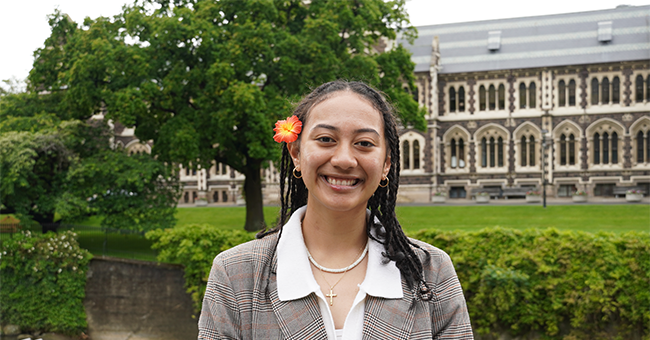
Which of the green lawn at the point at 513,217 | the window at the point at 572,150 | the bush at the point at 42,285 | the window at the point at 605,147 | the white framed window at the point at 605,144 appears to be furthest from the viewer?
the window at the point at 572,150

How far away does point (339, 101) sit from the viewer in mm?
1803

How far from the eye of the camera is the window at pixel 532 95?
33.6 metres

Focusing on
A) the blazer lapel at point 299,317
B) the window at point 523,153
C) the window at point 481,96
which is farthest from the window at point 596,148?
the blazer lapel at point 299,317

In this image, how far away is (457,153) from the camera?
34500 millimetres

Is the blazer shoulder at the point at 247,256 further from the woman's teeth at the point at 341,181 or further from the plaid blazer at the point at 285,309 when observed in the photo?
the woman's teeth at the point at 341,181

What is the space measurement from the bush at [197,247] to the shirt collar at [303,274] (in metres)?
7.64

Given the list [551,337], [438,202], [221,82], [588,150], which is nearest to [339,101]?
[551,337]

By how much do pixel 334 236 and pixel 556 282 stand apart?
7012mm

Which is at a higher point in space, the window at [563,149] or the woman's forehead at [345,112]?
the window at [563,149]

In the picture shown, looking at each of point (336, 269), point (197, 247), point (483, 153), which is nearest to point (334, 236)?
point (336, 269)

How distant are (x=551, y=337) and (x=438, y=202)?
22820mm

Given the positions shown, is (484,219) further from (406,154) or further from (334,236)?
(334,236)

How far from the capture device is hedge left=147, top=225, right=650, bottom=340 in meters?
7.61

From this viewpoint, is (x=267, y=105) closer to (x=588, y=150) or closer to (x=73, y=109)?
(x=73, y=109)
